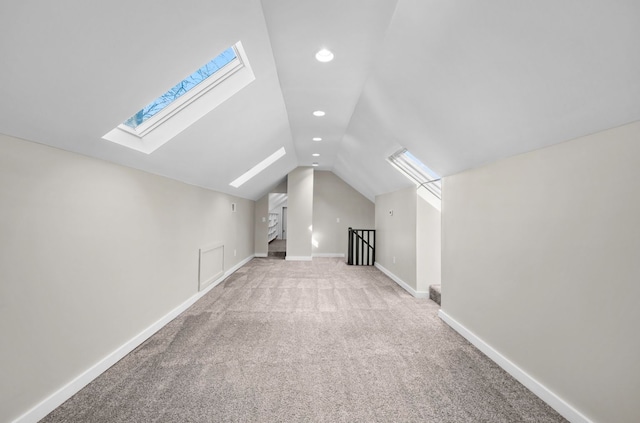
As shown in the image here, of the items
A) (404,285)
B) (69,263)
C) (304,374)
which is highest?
(69,263)

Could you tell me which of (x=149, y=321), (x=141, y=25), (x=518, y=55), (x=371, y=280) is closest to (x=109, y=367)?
(x=149, y=321)

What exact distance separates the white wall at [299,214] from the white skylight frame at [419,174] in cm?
350

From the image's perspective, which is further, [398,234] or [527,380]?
[398,234]

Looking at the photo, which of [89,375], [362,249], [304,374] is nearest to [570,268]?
[304,374]

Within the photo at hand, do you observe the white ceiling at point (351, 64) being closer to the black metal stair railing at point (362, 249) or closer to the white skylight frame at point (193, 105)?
the white skylight frame at point (193, 105)

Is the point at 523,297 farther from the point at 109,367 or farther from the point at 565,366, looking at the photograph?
the point at 109,367

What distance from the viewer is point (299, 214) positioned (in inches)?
299

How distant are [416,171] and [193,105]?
3.13 m

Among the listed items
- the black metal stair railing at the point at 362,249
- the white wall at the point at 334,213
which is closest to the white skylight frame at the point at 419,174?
the black metal stair railing at the point at 362,249

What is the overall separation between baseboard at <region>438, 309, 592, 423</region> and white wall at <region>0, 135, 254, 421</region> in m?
3.08

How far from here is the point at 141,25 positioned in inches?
52.6

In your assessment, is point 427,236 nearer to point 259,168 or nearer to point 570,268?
point 570,268

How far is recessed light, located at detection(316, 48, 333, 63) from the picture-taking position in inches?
87.8

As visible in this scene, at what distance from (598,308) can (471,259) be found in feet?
4.22
